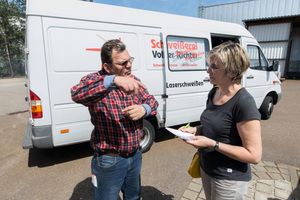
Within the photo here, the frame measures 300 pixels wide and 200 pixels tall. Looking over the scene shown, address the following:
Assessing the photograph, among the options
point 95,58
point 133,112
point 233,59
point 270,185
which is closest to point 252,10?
point 270,185

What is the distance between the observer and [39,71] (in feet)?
8.61

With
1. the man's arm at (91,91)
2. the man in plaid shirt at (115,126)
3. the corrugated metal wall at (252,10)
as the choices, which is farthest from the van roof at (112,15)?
the corrugated metal wall at (252,10)

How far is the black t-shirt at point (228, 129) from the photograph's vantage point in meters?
1.22

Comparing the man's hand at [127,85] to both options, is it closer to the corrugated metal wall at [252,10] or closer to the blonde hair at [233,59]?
the blonde hair at [233,59]

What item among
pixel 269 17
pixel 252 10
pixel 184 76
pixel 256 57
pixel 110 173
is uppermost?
pixel 252 10

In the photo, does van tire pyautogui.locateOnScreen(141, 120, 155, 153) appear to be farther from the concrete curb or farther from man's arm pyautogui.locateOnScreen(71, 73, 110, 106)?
man's arm pyautogui.locateOnScreen(71, 73, 110, 106)

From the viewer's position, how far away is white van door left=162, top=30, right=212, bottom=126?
3.55m

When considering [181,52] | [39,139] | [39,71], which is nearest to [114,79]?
[39,71]

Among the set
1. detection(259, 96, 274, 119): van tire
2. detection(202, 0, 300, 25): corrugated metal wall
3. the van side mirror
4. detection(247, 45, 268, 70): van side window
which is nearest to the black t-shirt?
detection(247, 45, 268, 70): van side window

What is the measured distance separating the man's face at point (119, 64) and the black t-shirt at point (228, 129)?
0.73 metres

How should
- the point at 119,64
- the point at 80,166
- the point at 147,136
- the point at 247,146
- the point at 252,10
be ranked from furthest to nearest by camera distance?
the point at 252,10 → the point at 147,136 → the point at 80,166 → the point at 119,64 → the point at 247,146

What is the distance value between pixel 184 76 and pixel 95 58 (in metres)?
1.76

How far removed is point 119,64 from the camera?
1.33 meters

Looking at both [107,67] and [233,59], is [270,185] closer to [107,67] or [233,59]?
[233,59]
